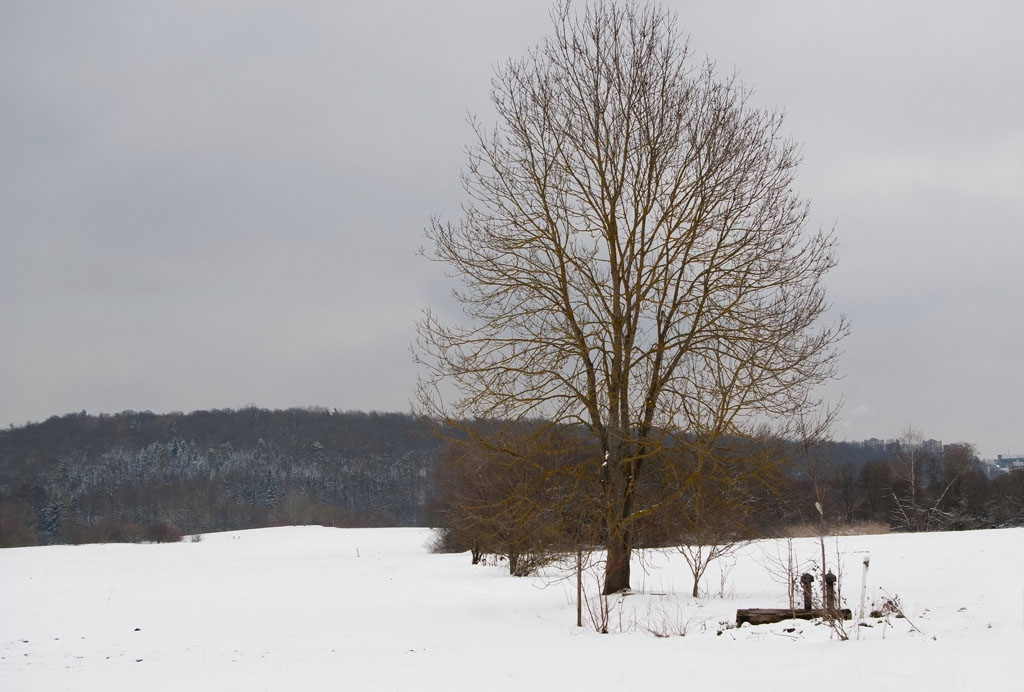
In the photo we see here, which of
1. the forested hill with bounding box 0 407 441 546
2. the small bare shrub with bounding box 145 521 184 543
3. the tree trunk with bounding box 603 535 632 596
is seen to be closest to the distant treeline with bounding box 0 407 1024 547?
the forested hill with bounding box 0 407 441 546

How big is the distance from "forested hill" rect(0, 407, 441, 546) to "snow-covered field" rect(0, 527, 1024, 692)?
85539 millimetres

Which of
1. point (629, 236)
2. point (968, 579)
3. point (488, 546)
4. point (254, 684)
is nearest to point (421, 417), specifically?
point (629, 236)

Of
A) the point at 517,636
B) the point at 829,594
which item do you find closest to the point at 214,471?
the point at 517,636

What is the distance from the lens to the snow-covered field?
31.9 ft

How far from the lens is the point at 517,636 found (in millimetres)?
13523

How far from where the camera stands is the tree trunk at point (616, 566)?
15495 millimetres

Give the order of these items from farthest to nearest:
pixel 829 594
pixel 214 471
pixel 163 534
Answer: pixel 214 471 → pixel 163 534 → pixel 829 594

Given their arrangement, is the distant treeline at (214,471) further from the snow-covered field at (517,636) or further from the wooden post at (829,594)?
the wooden post at (829,594)

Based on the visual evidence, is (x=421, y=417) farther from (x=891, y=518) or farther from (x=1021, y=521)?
(x=891, y=518)

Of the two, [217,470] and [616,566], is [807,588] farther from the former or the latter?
[217,470]

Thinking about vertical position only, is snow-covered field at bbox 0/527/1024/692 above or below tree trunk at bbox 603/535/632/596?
below

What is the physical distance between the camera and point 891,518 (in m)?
63.3

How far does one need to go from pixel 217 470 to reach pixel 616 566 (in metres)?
125

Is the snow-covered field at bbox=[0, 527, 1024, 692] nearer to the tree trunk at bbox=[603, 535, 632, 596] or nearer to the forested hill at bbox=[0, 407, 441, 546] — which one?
the tree trunk at bbox=[603, 535, 632, 596]
